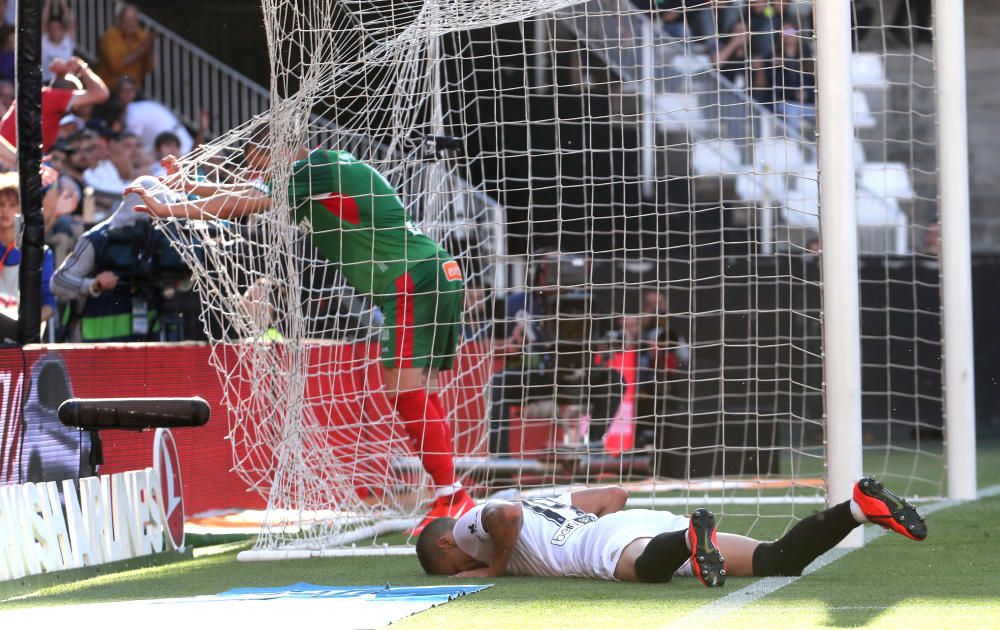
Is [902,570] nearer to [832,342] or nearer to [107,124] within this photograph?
[832,342]

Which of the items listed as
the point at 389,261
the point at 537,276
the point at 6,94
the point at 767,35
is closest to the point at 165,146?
the point at 6,94

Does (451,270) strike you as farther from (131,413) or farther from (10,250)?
(10,250)

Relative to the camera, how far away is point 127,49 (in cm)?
1435

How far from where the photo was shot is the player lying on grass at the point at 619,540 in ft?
15.3

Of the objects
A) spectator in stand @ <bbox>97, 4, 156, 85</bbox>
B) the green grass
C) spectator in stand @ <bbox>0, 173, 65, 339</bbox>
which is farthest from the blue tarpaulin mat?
spectator in stand @ <bbox>97, 4, 156, 85</bbox>

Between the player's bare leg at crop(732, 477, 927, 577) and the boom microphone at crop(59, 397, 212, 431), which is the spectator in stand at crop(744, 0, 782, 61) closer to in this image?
the boom microphone at crop(59, 397, 212, 431)

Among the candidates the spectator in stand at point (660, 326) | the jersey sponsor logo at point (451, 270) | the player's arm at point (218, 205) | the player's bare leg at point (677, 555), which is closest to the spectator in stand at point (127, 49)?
the spectator in stand at point (660, 326)

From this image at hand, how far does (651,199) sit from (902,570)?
26.2 ft

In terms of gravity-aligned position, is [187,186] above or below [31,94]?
below

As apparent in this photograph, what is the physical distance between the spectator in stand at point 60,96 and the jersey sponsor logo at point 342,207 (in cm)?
267

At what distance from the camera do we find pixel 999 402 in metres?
14.7

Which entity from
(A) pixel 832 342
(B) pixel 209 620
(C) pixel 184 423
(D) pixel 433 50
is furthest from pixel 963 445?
(B) pixel 209 620

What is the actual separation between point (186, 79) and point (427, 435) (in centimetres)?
877

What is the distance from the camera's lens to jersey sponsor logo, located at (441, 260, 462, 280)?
7.01 m
